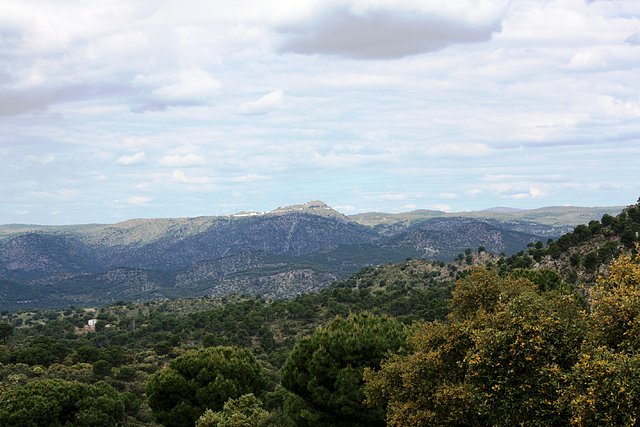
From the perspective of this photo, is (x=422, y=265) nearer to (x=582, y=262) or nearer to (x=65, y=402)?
(x=582, y=262)

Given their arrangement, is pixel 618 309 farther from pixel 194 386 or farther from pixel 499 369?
pixel 194 386

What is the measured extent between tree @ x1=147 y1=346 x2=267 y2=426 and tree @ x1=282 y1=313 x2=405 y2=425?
11.4 m

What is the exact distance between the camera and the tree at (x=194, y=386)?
45.9 metres

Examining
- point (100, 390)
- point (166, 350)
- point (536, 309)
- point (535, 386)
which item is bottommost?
point (166, 350)

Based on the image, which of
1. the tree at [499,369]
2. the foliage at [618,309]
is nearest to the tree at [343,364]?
the tree at [499,369]

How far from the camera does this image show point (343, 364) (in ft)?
116

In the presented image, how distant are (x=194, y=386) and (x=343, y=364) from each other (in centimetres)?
1773

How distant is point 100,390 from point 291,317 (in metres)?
69.2

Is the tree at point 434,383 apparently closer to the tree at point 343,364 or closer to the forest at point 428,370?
the forest at point 428,370

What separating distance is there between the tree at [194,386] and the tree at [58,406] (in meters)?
7.09

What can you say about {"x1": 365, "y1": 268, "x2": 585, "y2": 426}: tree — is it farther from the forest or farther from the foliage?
the foliage

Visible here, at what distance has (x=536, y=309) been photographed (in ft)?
67.0

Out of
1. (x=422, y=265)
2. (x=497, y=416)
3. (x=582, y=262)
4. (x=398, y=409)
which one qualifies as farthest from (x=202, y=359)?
(x=422, y=265)

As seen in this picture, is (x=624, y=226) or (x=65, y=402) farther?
(x=624, y=226)
